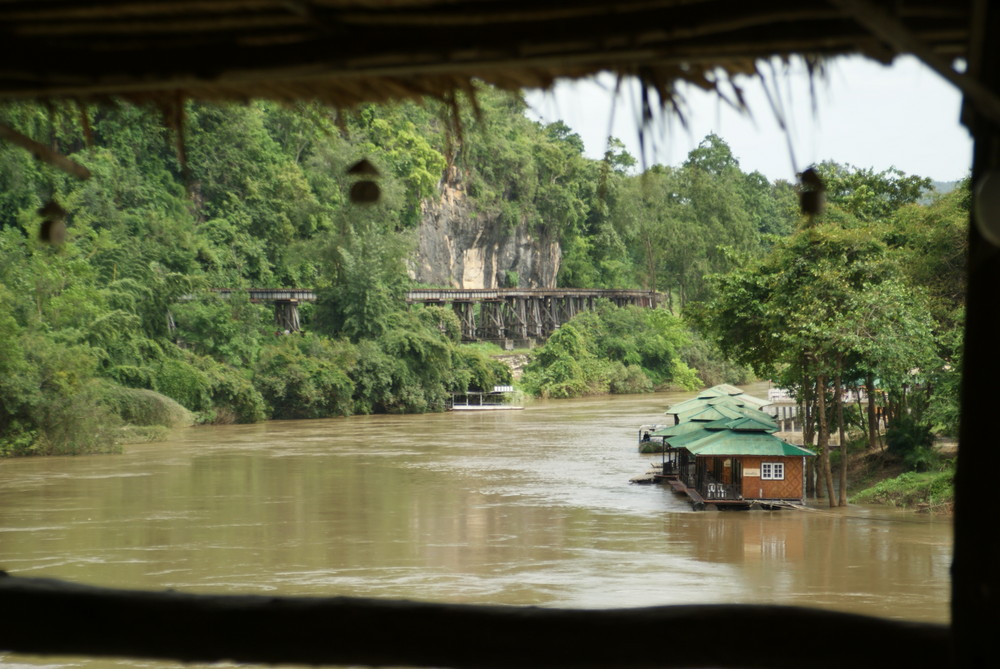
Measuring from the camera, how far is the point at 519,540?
17375 mm

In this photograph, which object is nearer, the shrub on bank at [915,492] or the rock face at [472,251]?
the shrub on bank at [915,492]

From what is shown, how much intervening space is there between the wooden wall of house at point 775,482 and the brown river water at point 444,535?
1.13ft

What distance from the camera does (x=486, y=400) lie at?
45.7 metres

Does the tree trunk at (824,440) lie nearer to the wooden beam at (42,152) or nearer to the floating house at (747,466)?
the floating house at (747,466)

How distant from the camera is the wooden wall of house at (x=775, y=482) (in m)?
19.3

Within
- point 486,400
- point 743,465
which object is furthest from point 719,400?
point 486,400

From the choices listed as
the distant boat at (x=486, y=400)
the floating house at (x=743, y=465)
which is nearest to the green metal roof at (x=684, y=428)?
the floating house at (x=743, y=465)

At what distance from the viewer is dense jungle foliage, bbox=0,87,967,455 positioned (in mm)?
19969

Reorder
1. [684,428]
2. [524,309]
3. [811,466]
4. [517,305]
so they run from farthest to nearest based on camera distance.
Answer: [517,305] < [524,309] < [811,466] < [684,428]

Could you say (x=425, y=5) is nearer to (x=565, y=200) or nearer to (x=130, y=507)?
(x=130, y=507)

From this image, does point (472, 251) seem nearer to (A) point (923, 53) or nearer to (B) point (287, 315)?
(B) point (287, 315)

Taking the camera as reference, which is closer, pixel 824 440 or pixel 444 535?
pixel 444 535

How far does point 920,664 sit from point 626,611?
25.2 inches

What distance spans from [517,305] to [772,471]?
37.2 meters
